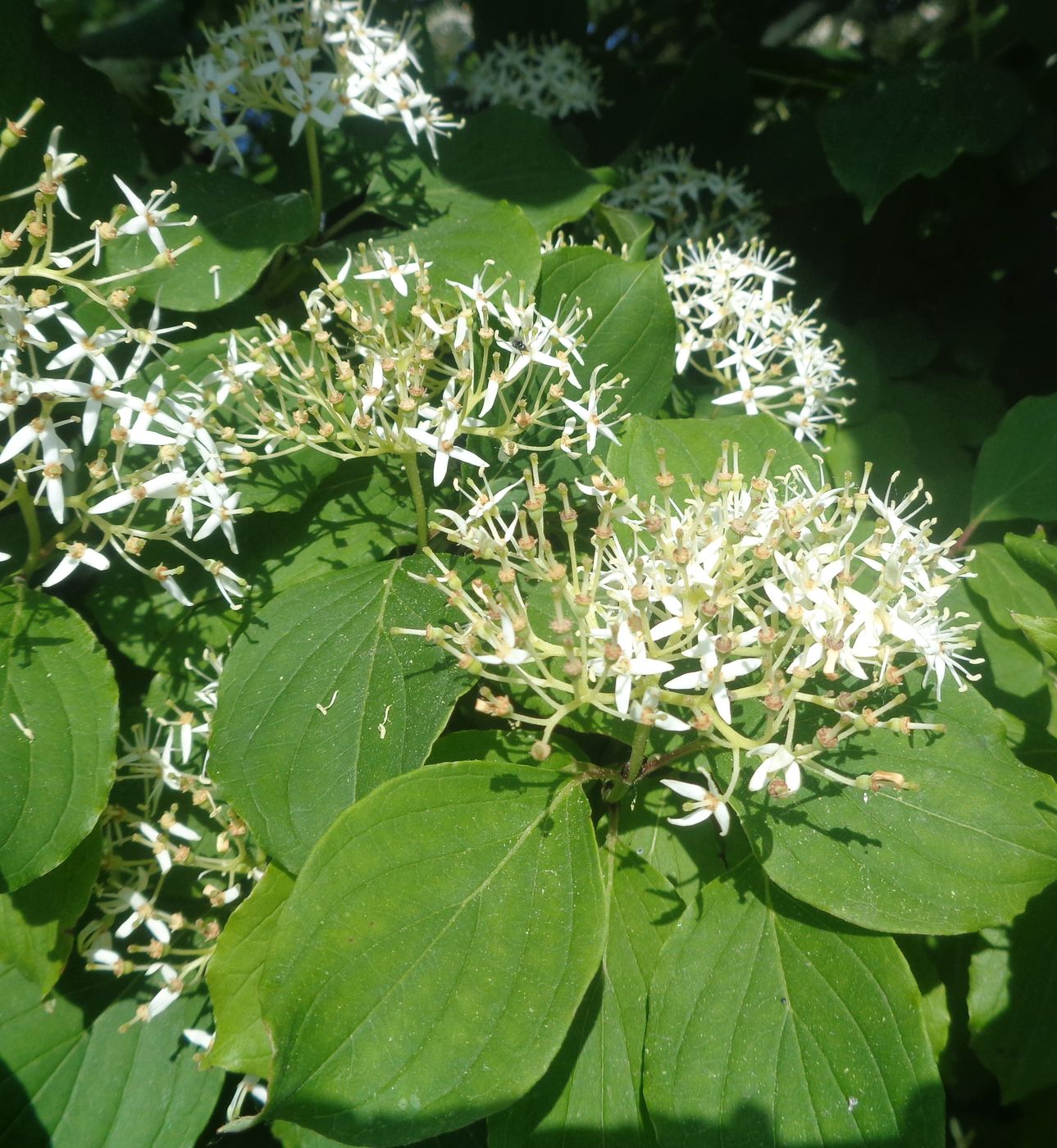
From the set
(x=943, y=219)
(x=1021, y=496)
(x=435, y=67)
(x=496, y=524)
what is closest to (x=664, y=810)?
(x=496, y=524)

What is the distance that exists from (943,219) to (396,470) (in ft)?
5.07

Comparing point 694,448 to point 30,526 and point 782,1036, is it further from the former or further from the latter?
point 30,526

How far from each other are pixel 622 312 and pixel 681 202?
718 millimetres

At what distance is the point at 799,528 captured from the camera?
100 centimetres

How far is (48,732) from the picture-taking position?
3.42 feet

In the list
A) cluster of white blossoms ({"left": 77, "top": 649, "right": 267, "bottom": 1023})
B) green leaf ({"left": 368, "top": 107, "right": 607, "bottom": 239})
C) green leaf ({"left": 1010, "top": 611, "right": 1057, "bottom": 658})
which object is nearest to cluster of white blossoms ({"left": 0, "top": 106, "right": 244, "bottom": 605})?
cluster of white blossoms ({"left": 77, "top": 649, "right": 267, "bottom": 1023})

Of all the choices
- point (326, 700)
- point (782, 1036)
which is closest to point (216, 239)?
point (326, 700)

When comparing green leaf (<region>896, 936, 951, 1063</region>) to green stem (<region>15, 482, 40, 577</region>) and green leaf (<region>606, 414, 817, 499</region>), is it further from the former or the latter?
green stem (<region>15, 482, 40, 577</region>)

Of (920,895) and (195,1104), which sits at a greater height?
(920,895)

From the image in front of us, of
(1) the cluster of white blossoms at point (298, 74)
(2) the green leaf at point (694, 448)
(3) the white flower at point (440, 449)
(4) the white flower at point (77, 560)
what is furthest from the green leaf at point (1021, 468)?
(4) the white flower at point (77, 560)

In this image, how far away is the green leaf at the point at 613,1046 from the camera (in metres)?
0.99

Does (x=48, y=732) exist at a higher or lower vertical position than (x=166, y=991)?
higher

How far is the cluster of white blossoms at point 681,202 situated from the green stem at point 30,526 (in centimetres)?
116

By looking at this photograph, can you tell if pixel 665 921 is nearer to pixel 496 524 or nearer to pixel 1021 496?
pixel 496 524
